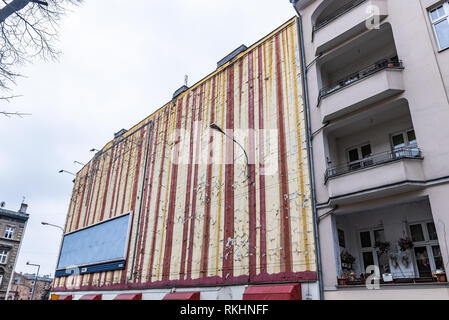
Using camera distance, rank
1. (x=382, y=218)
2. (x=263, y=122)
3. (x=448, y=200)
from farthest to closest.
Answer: (x=263, y=122) < (x=382, y=218) < (x=448, y=200)

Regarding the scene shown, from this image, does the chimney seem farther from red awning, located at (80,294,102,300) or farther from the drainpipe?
the drainpipe

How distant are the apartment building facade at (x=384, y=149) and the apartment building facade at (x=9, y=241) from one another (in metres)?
47.4

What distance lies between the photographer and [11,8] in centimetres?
653

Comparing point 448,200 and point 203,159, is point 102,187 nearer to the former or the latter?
point 203,159

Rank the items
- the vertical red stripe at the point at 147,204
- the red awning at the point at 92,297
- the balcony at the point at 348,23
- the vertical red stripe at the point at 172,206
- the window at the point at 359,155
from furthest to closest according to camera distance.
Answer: the red awning at the point at 92,297
the vertical red stripe at the point at 147,204
the vertical red stripe at the point at 172,206
the window at the point at 359,155
the balcony at the point at 348,23

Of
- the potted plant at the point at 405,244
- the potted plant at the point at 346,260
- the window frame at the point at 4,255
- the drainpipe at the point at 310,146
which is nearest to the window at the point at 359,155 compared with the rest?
the drainpipe at the point at 310,146

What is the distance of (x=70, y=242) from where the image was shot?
27.9 meters

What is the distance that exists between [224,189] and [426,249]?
927cm

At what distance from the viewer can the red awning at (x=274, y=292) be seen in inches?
449

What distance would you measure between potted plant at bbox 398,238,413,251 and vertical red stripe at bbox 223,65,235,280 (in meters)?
7.12

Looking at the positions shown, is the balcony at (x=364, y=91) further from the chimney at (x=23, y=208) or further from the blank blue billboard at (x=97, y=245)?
the chimney at (x=23, y=208)

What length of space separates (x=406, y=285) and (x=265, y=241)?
226 inches

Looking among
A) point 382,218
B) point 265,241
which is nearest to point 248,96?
point 265,241
